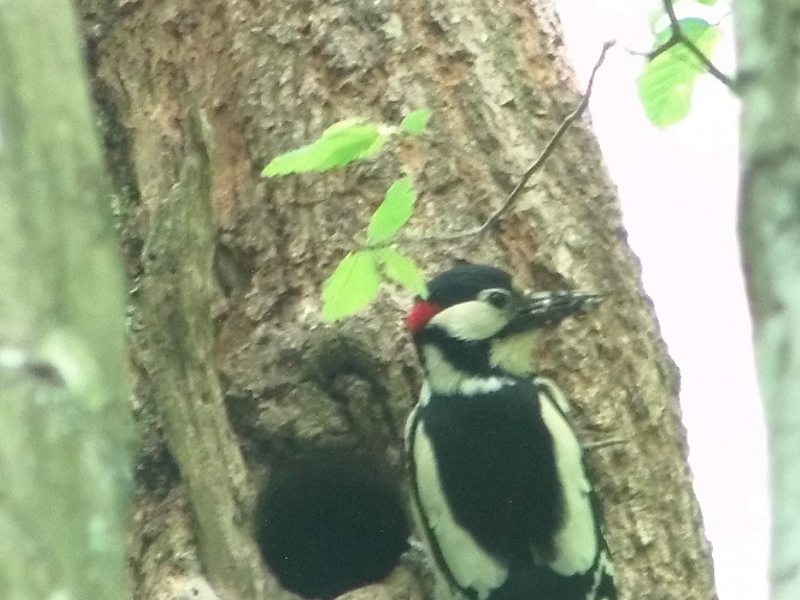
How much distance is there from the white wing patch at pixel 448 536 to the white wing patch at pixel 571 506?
84mm

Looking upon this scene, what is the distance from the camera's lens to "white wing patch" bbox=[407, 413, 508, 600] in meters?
1.68

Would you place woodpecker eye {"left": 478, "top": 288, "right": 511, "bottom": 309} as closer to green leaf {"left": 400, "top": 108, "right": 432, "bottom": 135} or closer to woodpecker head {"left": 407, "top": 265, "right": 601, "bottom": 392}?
woodpecker head {"left": 407, "top": 265, "right": 601, "bottom": 392}

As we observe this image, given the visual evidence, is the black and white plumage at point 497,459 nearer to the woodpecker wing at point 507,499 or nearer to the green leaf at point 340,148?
the woodpecker wing at point 507,499

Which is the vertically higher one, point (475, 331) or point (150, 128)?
point (150, 128)

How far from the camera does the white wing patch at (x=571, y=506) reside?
165 centimetres

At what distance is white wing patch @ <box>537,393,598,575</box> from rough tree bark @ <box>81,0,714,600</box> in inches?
4.6

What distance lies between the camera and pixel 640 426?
1.86 meters

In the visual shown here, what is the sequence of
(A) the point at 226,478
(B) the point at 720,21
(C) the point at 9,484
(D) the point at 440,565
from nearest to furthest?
(C) the point at 9,484, (B) the point at 720,21, (A) the point at 226,478, (D) the point at 440,565

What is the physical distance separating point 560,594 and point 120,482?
124 centimetres

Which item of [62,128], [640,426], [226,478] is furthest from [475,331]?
[62,128]

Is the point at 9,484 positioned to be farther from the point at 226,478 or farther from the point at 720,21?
the point at 226,478

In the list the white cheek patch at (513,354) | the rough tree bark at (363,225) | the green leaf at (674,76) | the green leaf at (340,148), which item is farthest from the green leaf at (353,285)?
the white cheek patch at (513,354)

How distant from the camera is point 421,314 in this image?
5.74 ft

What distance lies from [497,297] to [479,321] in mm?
70
